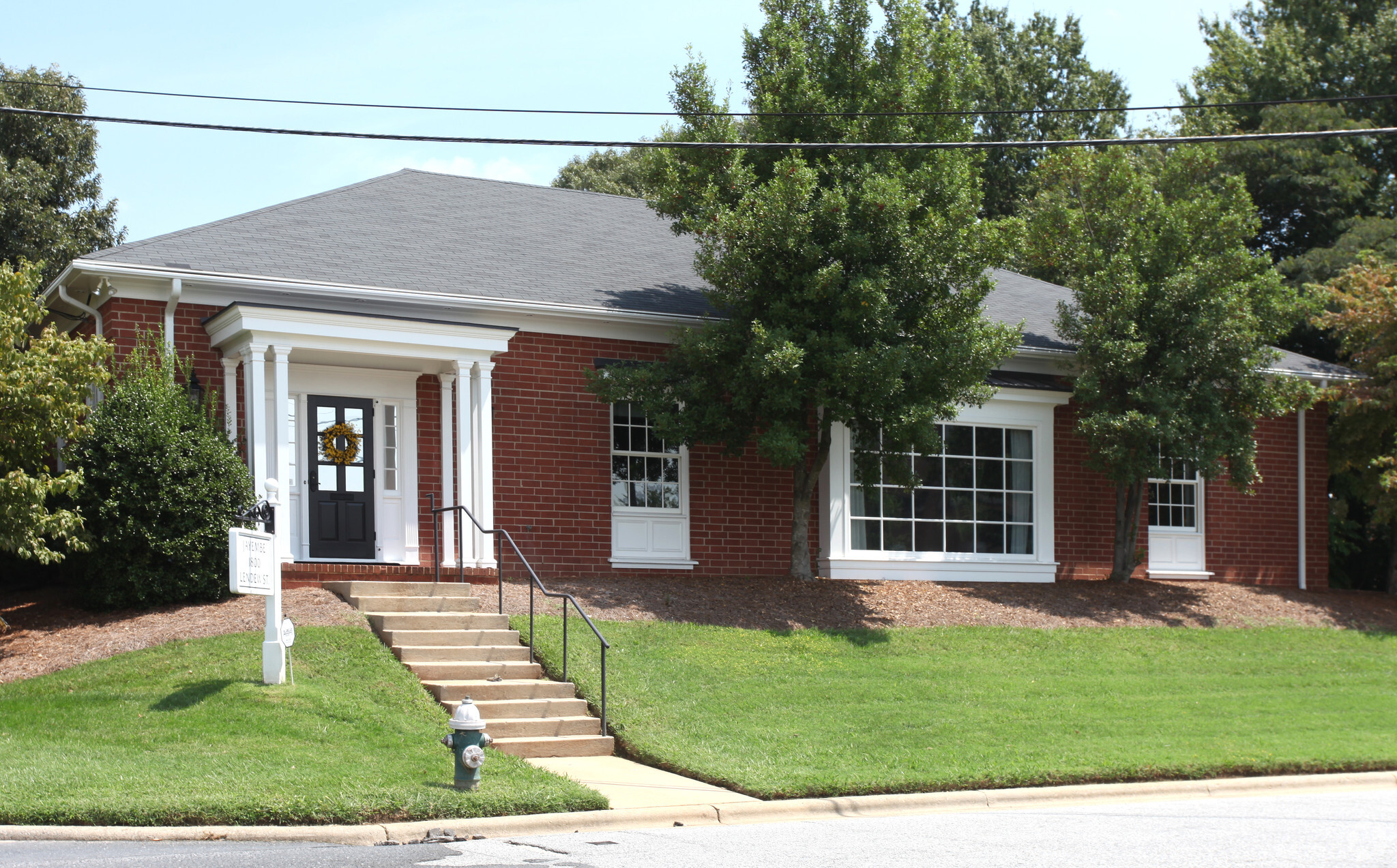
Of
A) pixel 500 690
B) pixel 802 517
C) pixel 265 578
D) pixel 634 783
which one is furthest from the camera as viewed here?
pixel 802 517

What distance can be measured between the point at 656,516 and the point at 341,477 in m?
4.26

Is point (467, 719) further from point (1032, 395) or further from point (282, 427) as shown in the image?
point (1032, 395)

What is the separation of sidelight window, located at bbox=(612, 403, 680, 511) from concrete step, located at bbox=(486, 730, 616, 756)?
6.72 m

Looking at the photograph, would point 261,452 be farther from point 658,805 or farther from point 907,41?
point 907,41

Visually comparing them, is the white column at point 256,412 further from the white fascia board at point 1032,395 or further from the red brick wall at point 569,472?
the white fascia board at point 1032,395

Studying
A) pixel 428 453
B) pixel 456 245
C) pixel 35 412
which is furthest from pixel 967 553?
pixel 35 412

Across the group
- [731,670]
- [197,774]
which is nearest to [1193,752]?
[731,670]

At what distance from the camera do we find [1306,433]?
23.9m

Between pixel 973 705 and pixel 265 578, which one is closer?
pixel 265 578

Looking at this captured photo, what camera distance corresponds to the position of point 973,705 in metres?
13.8

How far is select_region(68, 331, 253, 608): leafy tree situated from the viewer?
14305 mm

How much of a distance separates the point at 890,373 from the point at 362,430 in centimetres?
673

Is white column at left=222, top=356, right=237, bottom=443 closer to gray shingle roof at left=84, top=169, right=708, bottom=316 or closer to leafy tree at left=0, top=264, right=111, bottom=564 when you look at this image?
gray shingle roof at left=84, top=169, right=708, bottom=316

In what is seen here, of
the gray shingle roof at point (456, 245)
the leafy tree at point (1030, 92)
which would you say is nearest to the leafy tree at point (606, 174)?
the leafy tree at point (1030, 92)
